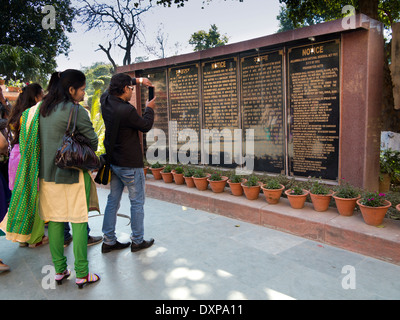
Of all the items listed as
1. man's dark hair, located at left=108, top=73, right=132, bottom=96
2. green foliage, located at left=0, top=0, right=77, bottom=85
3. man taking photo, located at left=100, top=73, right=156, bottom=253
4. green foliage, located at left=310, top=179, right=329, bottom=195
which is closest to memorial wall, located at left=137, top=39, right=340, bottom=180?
green foliage, located at left=310, top=179, right=329, bottom=195

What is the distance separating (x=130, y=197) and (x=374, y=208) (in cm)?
260

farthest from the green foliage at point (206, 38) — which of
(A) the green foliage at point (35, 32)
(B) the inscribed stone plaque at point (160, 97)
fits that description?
(B) the inscribed stone plaque at point (160, 97)

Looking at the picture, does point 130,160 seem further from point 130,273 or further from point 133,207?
point 130,273

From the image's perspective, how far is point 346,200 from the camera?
370 centimetres

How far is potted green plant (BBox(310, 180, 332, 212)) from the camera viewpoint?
12.9 ft

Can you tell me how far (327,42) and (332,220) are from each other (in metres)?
2.41

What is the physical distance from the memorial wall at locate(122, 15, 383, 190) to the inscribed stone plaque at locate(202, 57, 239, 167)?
0.02m

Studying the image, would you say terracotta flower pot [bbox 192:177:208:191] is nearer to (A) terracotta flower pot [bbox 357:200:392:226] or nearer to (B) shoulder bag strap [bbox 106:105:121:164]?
(B) shoulder bag strap [bbox 106:105:121:164]

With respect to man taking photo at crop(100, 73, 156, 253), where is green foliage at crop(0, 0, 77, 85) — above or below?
above

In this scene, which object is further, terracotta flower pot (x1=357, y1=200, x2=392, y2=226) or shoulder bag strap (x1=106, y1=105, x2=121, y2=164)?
terracotta flower pot (x1=357, y1=200, x2=392, y2=226)

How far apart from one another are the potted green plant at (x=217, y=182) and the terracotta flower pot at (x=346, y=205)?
1.77 metres

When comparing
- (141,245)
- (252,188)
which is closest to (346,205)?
(252,188)

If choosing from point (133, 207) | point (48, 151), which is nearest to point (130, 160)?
point (133, 207)

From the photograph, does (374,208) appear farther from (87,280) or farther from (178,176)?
(178,176)
